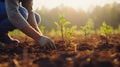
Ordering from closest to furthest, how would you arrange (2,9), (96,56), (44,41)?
1. (96,56)
2. (44,41)
3. (2,9)

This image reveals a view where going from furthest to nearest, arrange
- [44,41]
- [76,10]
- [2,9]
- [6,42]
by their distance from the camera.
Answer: [76,10]
[6,42]
[2,9]
[44,41]

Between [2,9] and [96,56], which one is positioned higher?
[2,9]

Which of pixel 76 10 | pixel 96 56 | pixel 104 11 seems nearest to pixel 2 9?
pixel 96 56

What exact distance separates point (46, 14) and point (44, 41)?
27932 mm

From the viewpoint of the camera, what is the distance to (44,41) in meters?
3.36

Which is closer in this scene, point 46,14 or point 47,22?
point 47,22

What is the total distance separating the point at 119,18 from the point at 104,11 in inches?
151

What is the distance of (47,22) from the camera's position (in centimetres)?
2644

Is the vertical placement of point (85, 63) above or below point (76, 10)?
below

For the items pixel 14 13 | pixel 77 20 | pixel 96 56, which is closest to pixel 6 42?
pixel 14 13

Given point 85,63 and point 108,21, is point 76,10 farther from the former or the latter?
point 85,63

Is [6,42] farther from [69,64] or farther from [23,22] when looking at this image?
[69,64]

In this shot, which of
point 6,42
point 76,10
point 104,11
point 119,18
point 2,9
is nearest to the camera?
point 2,9

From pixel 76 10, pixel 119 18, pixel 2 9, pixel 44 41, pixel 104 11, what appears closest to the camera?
pixel 44 41
